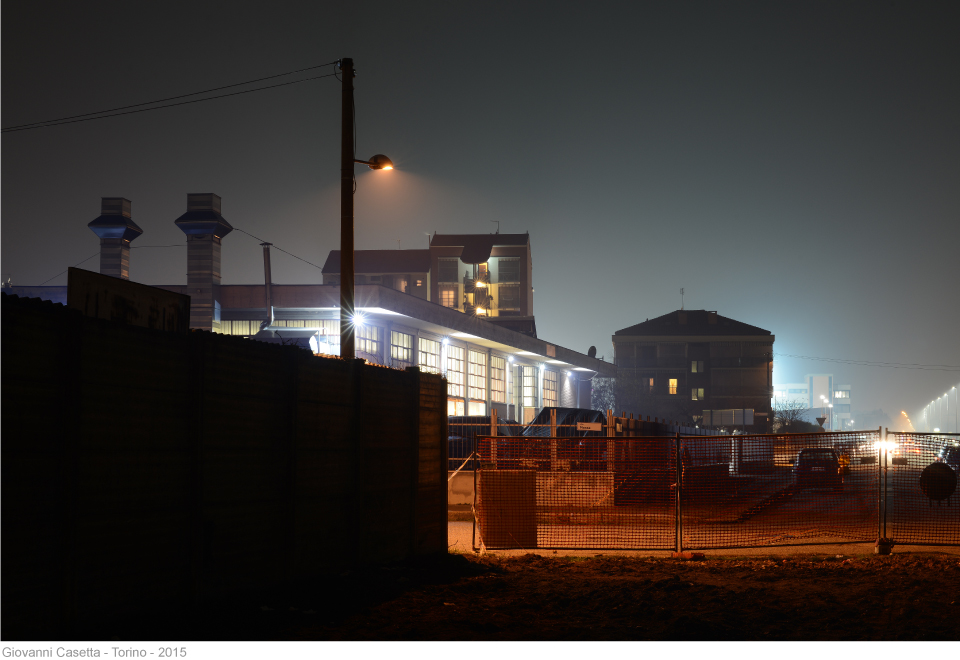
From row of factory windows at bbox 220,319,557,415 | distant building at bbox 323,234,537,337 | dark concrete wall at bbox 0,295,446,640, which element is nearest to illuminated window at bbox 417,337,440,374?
row of factory windows at bbox 220,319,557,415

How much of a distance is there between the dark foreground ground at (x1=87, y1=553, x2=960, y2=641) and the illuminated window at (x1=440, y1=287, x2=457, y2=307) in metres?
84.7

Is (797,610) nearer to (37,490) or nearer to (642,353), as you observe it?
(37,490)

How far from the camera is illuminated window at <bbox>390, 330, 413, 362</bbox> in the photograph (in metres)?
34.8

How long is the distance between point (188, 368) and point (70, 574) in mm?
2142

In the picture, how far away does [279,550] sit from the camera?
9031mm

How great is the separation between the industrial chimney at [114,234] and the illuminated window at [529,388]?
23760 mm

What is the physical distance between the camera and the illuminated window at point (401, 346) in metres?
34.8

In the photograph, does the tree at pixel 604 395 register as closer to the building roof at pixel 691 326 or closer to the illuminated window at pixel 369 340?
the building roof at pixel 691 326

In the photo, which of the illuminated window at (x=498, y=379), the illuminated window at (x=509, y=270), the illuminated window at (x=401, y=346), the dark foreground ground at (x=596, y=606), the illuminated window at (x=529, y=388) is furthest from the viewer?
the illuminated window at (x=509, y=270)

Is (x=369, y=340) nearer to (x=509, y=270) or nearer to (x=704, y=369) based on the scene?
Answer: (x=509, y=270)

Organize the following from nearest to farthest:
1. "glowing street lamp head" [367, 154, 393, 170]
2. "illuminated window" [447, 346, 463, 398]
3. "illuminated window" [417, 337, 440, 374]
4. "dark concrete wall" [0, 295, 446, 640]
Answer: "dark concrete wall" [0, 295, 446, 640] → "glowing street lamp head" [367, 154, 393, 170] → "illuminated window" [417, 337, 440, 374] → "illuminated window" [447, 346, 463, 398]

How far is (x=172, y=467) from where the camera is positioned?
754cm

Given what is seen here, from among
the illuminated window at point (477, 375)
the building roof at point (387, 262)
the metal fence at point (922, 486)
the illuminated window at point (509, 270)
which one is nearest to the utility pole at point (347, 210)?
the metal fence at point (922, 486)

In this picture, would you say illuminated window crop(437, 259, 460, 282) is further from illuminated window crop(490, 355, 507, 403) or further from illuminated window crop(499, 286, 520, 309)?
illuminated window crop(490, 355, 507, 403)
